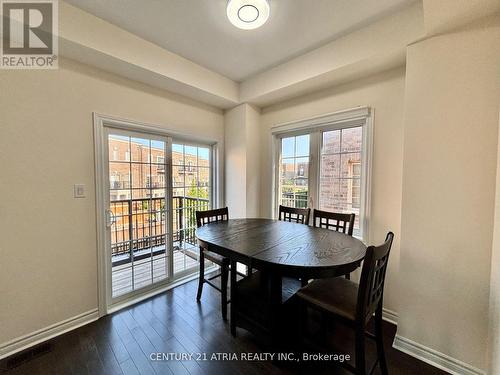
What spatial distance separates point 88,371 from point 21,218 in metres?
1.28

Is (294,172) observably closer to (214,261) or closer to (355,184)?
(355,184)

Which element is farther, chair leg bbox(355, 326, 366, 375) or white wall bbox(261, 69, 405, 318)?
white wall bbox(261, 69, 405, 318)

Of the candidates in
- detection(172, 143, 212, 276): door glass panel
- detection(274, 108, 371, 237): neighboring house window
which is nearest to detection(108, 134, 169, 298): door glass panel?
detection(172, 143, 212, 276): door glass panel

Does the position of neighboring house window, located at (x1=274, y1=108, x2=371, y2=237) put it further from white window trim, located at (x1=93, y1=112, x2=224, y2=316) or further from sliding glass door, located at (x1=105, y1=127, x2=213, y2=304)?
white window trim, located at (x1=93, y1=112, x2=224, y2=316)

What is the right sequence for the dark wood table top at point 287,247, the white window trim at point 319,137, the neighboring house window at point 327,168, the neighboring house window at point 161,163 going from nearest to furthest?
the dark wood table top at point 287,247, the white window trim at point 319,137, the neighboring house window at point 327,168, the neighboring house window at point 161,163

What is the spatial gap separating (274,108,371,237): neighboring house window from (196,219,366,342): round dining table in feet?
2.03

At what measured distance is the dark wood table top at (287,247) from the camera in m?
1.22

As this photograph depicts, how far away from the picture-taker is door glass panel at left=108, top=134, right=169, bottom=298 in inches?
88.8

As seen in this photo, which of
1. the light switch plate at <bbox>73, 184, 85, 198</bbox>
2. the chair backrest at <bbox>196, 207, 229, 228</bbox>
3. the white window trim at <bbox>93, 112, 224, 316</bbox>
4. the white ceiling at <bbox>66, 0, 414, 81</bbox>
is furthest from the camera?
the chair backrest at <bbox>196, 207, 229, 228</bbox>

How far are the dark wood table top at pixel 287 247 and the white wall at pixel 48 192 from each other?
1.21 metres

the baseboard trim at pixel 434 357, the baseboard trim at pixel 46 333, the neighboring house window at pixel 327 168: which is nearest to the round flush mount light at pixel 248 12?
the neighboring house window at pixel 327 168

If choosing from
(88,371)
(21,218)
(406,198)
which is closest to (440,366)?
(406,198)

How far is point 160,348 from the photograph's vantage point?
1.68m

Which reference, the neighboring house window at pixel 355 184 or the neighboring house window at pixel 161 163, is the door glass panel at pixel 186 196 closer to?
the neighboring house window at pixel 161 163
